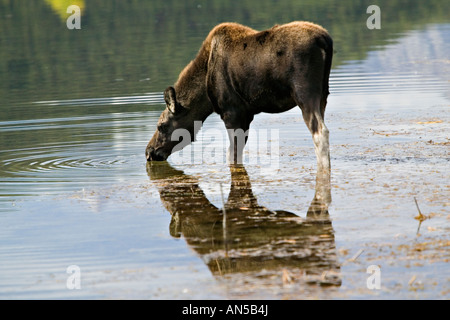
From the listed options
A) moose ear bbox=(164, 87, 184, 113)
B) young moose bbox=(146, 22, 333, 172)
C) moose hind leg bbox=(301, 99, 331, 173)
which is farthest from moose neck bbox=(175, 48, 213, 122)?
moose hind leg bbox=(301, 99, 331, 173)

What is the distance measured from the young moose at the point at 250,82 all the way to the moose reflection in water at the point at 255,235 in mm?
1361

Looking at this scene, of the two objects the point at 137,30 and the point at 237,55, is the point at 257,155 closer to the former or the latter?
the point at 237,55

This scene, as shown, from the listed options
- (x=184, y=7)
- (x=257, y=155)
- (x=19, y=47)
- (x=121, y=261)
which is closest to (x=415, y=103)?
(x=257, y=155)

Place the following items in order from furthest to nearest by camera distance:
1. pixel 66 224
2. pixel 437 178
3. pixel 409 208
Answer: pixel 437 178
pixel 66 224
pixel 409 208

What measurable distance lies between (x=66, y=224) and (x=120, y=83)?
52.6 feet

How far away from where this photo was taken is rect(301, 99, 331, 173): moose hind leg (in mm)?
10953

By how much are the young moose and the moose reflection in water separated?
4.47 feet

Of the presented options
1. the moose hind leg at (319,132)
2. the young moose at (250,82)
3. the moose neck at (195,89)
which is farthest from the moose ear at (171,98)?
the moose hind leg at (319,132)

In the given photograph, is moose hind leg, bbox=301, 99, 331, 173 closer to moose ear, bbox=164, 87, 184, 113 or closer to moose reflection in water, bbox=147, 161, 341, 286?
moose reflection in water, bbox=147, 161, 341, 286

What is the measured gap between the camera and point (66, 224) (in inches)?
360

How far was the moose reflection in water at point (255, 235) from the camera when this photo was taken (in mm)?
6688

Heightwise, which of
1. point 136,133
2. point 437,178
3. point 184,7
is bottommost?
point 184,7

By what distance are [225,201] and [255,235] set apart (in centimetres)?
191

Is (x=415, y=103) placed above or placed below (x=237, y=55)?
below
